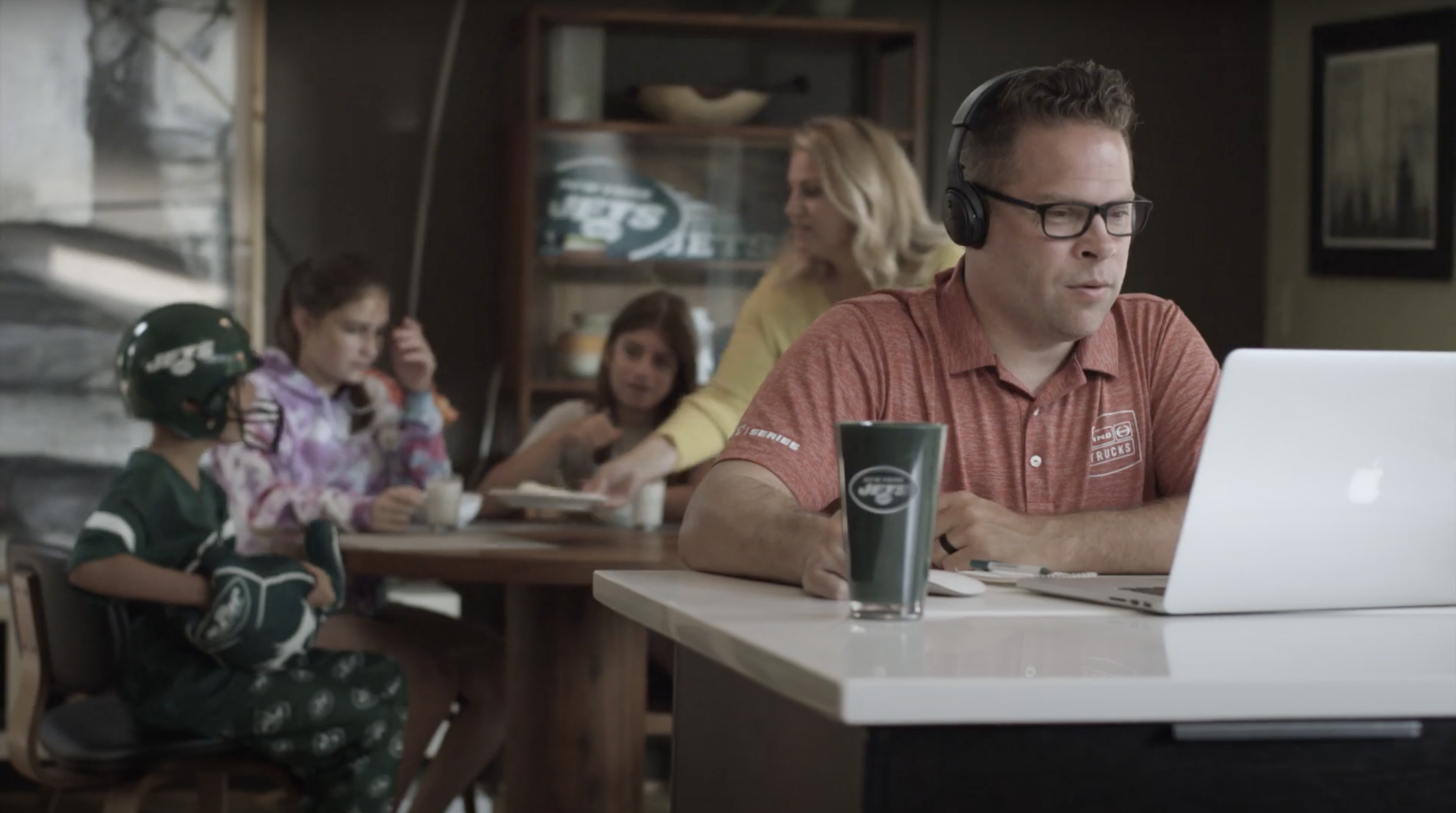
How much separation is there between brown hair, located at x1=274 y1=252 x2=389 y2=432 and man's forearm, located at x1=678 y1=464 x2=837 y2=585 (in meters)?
1.89

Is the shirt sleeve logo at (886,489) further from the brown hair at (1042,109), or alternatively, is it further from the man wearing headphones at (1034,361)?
the brown hair at (1042,109)

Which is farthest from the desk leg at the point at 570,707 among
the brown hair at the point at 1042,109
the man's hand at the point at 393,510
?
the brown hair at the point at 1042,109

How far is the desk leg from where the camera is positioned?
2855mm

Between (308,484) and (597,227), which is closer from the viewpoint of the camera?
(308,484)

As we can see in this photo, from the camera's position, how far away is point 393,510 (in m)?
3.07

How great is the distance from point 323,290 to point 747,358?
890 mm

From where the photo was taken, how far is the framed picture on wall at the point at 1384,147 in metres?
4.30

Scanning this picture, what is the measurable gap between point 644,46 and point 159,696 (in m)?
2.48

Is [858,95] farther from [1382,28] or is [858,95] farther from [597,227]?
[1382,28]

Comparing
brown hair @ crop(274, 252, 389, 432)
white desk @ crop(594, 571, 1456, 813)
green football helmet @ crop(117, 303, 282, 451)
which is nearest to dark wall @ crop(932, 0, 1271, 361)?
brown hair @ crop(274, 252, 389, 432)

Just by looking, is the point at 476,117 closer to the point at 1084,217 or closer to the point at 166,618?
the point at 166,618

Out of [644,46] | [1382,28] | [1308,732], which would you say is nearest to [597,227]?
[644,46]

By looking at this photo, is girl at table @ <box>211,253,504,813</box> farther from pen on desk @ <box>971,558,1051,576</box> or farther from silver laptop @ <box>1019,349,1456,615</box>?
silver laptop @ <box>1019,349,1456,615</box>

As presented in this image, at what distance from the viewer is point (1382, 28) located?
4.50m
